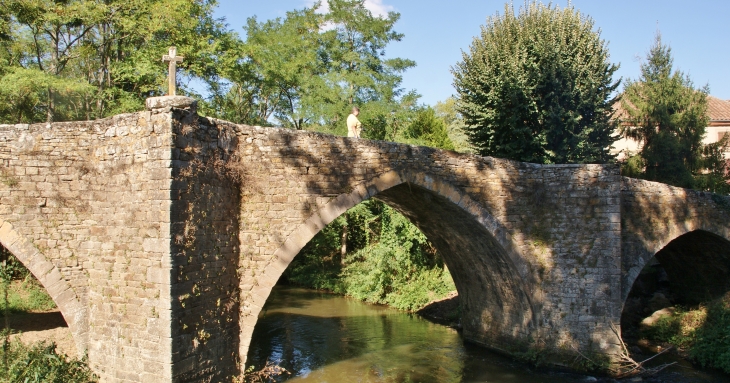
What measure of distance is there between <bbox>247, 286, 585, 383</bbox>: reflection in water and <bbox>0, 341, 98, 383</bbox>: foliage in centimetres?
398

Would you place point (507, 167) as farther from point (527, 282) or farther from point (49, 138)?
point (49, 138)

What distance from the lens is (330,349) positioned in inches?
472

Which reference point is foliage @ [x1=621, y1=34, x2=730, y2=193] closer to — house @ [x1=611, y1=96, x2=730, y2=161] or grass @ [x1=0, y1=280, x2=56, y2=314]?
house @ [x1=611, y1=96, x2=730, y2=161]

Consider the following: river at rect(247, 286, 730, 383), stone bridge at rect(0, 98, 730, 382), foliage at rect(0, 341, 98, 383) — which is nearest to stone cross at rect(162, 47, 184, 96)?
stone bridge at rect(0, 98, 730, 382)

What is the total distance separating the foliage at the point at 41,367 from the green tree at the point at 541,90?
11785mm

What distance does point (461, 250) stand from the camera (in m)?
12.4

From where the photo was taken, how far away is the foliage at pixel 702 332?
1106 centimetres

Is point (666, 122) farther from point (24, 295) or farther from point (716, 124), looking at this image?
point (24, 295)

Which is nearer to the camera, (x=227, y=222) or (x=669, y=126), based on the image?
(x=227, y=222)

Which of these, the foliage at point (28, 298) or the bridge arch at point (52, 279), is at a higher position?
the bridge arch at point (52, 279)

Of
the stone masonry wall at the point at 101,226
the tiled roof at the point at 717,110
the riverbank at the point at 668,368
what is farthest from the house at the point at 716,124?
the stone masonry wall at the point at 101,226

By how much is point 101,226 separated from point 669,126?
19.0 m

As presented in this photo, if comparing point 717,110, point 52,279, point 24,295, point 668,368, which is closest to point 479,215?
point 668,368

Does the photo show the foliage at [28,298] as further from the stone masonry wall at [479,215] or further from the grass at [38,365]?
the stone masonry wall at [479,215]
